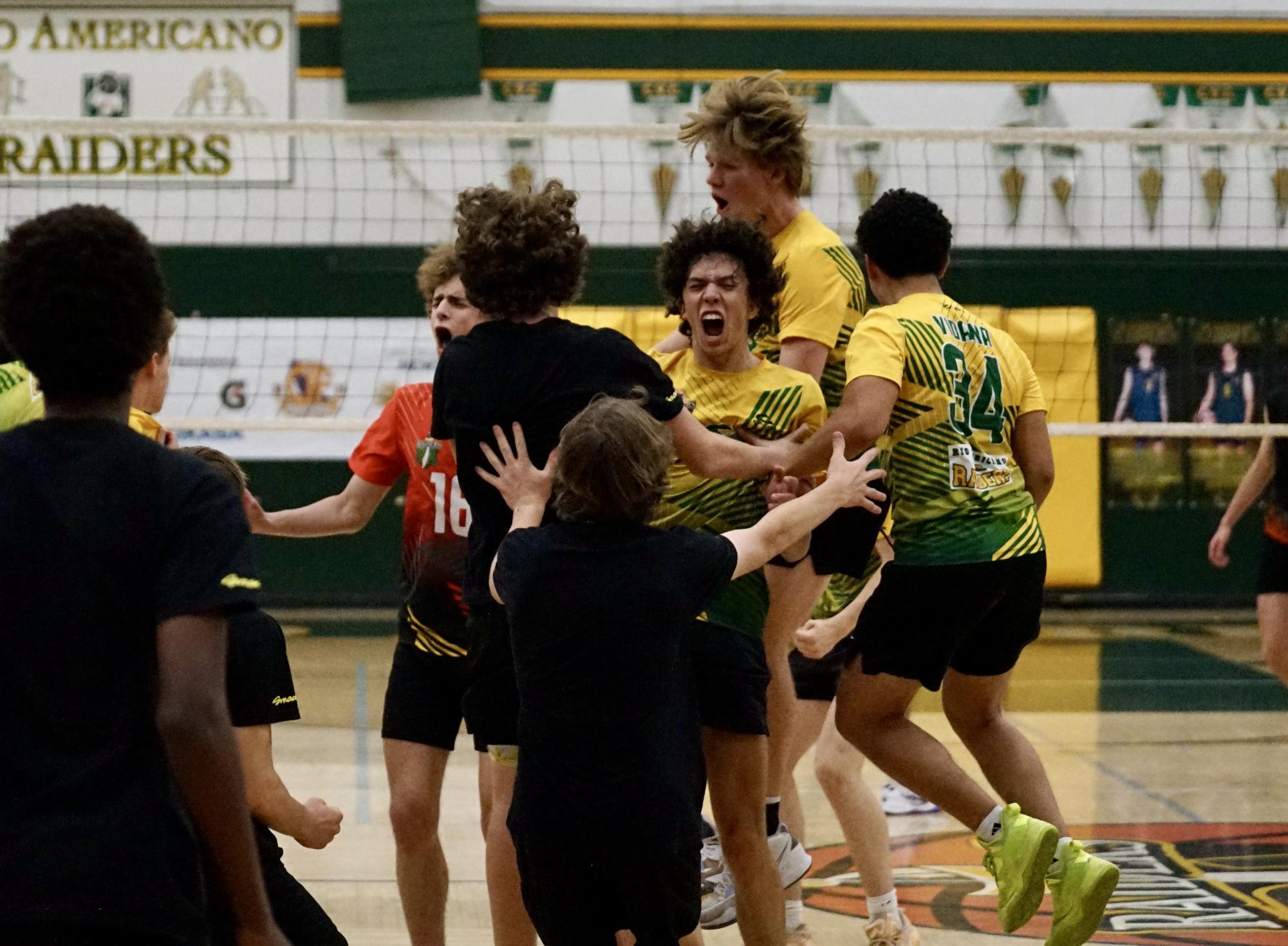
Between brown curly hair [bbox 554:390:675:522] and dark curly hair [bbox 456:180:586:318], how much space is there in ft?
1.20

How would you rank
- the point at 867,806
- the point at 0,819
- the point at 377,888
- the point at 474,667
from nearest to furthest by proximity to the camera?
the point at 0,819
the point at 474,667
the point at 867,806
the point at 377,888

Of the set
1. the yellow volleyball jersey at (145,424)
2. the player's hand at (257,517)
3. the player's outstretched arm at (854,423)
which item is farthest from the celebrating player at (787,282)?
the yellow volleyball jersey at (145,424)

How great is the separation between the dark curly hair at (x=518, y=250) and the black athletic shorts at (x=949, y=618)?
128 centimetres

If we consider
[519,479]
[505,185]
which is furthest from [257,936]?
[505,185]

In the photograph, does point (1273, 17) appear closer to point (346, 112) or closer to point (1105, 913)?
point (346, 112)

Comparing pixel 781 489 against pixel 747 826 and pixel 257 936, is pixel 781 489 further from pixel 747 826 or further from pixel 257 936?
pixel 257 936

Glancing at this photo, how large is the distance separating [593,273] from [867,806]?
7774 mm

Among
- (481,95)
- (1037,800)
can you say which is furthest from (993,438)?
(481,95)

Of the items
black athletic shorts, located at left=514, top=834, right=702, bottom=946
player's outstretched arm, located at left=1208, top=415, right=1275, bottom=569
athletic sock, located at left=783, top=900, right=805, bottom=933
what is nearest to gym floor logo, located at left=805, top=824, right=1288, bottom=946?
athletic sock, located at left=783, top=900, right=805, bottom=933

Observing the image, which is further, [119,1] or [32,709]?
[119,1]

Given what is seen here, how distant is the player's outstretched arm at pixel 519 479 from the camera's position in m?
3.07

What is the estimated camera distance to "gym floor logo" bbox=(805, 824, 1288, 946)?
459 cm

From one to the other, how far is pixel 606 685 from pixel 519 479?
491 millimetres

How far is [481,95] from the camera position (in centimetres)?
1231
